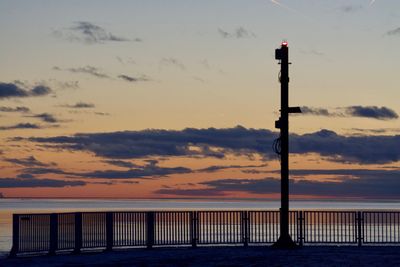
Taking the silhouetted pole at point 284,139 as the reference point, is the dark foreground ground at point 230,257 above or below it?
below

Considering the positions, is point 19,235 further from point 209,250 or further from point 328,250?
point 328,250

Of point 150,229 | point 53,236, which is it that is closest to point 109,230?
point 150,229

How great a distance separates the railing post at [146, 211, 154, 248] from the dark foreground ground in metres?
0.71

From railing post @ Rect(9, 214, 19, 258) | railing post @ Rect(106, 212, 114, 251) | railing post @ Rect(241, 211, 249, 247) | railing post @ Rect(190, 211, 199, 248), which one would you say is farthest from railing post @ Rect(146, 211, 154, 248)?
railing post @ Rect(9, 214, 19, 258)

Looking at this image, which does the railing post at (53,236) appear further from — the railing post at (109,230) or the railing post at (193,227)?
the railing post at (193,227)

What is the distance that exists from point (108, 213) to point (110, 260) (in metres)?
5.36

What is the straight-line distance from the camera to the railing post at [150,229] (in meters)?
33.8

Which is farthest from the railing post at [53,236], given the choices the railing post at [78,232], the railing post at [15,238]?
the railing post at [15,238]

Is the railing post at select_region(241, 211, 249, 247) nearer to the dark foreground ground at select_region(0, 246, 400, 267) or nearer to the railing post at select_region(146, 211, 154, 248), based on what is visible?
the dark foreground ground at select_region(0, 246, 400, 267)

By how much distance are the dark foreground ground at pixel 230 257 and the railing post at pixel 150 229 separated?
709 mm

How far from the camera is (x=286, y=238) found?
3297 cm

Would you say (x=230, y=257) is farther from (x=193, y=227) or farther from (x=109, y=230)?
(x=109, y=230)

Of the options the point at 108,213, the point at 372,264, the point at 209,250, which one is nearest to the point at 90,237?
the point at 108,213

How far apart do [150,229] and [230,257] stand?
21.1 feet
